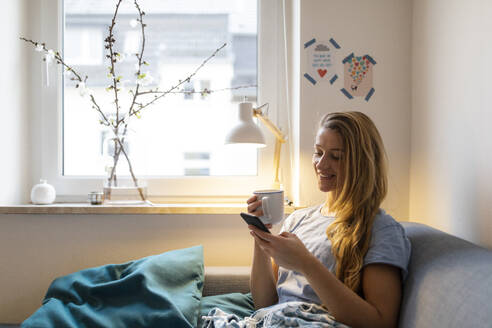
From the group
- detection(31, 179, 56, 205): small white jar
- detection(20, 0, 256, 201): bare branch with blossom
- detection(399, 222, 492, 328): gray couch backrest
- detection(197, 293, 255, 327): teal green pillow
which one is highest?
detection(20, 0, 256, 201): bare branch with blossom

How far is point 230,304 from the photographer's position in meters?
1.34

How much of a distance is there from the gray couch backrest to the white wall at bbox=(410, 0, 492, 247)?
208 mm

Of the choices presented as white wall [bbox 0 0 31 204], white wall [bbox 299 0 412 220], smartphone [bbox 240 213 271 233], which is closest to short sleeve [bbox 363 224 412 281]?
smartphone [bbox 240 213 271 233]

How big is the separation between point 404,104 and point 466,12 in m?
0.49

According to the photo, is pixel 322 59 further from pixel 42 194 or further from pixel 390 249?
pixel 42 194

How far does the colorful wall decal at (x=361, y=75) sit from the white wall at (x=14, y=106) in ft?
5.26

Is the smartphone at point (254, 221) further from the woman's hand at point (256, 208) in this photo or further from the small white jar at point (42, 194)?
the small white jar at point (42, 194)

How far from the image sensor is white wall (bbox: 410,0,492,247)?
3.72 feet

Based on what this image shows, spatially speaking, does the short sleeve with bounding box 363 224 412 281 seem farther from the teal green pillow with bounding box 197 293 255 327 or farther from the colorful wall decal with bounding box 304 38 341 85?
the colorful wall decal with bounding box 304 38 341 85

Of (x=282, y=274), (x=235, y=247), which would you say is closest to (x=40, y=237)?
(x=235, y=247)

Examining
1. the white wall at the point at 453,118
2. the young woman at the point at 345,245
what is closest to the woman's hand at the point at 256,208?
the young woman at the point at 345,245

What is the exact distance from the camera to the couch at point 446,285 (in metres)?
0.78

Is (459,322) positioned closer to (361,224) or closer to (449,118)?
(361,224)

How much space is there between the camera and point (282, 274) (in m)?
1.23
